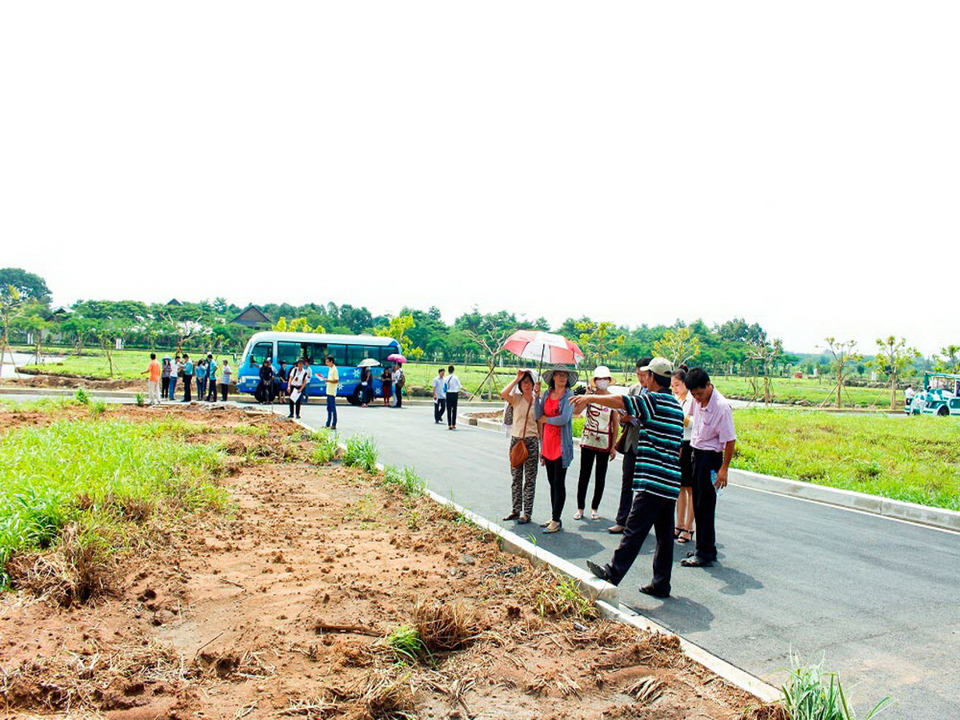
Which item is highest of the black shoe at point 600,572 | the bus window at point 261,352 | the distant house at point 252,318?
the distant house at point 252,318

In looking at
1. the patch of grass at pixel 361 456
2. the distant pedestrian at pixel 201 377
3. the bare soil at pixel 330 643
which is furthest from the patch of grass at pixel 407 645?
the distant pedestrian at pixel 201 377

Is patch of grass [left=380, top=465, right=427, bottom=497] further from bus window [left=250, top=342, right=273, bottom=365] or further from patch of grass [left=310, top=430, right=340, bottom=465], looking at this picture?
bus window [left=250, top=342, right=273, bottom=365]

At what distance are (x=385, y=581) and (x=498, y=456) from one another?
8.25 meters

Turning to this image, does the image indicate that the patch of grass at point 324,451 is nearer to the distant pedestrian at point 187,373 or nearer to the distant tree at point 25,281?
the distant pedestrian at point 187,373

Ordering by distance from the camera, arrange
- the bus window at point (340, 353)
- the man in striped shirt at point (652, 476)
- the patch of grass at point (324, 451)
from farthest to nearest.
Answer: the bus window at point (340, 353), the patch of grass at point (324, 451), the man in striped shirt at point (652, 476)

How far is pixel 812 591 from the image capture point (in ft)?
18.7

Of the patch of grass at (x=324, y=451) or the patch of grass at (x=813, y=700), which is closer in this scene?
the patch of grass at (x=813, y=700)

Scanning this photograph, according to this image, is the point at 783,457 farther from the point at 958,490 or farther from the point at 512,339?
the point at 512,339

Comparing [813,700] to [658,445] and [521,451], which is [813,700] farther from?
[521,451]

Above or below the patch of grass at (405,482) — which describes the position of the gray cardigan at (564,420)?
above

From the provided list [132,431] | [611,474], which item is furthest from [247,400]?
[611,474]

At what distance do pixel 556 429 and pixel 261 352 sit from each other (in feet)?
74.8

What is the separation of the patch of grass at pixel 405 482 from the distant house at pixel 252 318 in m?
96.6

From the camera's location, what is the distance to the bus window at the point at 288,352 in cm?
2812
